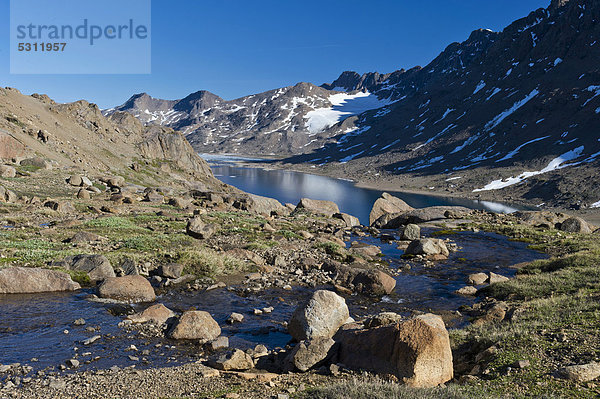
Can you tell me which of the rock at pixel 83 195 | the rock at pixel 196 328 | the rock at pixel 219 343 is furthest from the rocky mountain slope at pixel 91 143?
the rock at pixel 219 343

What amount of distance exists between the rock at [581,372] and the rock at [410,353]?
2461 millimetres

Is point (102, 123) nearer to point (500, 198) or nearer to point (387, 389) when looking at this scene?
point (387, 389)

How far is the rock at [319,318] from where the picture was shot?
1238 centimetres

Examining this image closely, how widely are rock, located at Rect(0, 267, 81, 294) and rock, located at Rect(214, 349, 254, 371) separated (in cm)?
937

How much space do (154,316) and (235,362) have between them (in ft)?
15.4

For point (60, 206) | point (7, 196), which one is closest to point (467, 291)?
point (60, 206)

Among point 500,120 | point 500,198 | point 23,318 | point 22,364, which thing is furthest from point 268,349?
point 500,120

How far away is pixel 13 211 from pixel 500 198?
139 metres

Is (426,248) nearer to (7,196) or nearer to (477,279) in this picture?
(477,279)

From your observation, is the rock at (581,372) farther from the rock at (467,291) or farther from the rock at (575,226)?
the rock at (575,226)

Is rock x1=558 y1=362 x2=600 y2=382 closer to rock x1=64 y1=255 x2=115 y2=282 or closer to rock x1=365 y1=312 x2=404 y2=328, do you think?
rock x1=365 y1=312 x2=404 y2=328

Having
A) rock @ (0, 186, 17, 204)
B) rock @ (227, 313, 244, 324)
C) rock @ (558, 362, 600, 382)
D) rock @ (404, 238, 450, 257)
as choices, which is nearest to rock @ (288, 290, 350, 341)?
rock @ (227, 313, 244, 324)

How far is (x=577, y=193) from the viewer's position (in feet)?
366

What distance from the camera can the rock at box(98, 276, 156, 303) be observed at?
1555 cm
